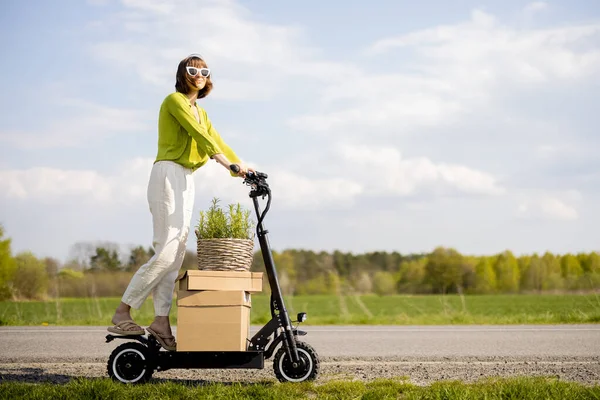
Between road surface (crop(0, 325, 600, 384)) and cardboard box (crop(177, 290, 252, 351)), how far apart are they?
2.05 ft

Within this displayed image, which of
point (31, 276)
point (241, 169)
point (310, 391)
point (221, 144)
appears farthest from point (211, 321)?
point (31, 276)

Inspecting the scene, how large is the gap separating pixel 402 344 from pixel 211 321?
454cm

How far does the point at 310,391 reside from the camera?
5160 mm

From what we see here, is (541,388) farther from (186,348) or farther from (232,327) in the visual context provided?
(186,348)

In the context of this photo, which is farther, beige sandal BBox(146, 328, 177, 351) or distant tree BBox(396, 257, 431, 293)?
distant tree BBox(396, 257, 431, 293)

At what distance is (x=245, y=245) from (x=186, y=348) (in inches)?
37.5

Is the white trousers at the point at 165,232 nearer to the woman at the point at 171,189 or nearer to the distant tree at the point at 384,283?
the woman at the point at 171,189

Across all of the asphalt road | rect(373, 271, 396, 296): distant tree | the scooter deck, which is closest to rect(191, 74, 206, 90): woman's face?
the scooter deck

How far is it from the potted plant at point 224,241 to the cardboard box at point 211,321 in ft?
0.78

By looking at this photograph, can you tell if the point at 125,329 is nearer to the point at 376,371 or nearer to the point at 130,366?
the point at 130,366

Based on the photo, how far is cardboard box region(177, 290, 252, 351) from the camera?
5.50 metres

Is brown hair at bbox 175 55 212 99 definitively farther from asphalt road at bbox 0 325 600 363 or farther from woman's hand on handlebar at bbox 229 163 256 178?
asphalt road at bbox 0 325 600 363

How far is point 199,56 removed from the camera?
585 cm

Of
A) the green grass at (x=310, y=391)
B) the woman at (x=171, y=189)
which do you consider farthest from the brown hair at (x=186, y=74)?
the green grass at (x=310, y=391)
